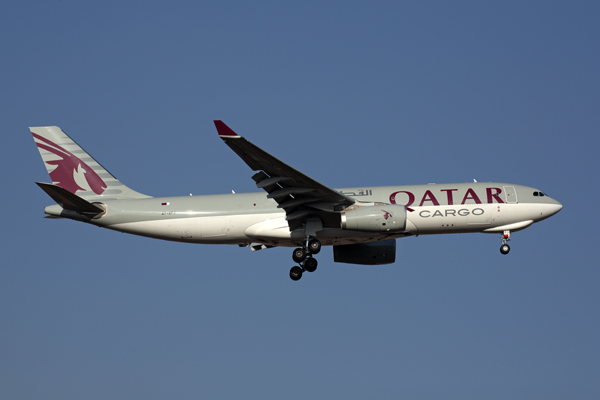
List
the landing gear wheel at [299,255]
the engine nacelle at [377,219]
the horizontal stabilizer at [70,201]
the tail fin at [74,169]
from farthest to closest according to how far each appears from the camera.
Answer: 1. the tail fin at [74,169]
2. the landing gear wheel at [299,255]
3. the horizontal stabilizer at [70,201]
4. the engine nacelle at [377,219]

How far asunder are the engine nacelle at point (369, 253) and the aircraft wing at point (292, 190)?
470 cm

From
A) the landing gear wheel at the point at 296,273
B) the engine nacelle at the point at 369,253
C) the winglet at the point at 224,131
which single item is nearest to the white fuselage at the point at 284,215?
the landing gear wheel at the point at 296,273

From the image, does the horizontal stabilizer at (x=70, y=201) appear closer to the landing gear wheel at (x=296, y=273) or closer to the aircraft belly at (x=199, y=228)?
the aircraft belly at (x=199, y=228)

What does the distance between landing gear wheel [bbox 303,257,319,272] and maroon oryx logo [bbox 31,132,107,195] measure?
1299 cm

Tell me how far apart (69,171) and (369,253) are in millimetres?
18648

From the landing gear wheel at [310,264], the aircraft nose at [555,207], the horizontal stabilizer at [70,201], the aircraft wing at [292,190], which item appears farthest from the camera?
the aircraft nose at [555,207]

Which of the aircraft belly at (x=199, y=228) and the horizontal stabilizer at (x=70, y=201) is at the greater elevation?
the horizontal stabilizer at (x=70, y=201)

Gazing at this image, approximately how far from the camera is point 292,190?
37.2 meters

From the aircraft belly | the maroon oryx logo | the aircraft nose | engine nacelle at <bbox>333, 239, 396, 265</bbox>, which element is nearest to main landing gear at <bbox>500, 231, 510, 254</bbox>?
the aircraft nose

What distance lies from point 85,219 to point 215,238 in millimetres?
7352

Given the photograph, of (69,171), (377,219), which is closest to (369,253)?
(377,219)

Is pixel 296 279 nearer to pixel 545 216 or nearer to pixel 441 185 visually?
pixel 441 185

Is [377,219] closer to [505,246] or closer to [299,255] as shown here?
[299,255]

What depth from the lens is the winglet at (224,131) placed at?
3162 centimetres
